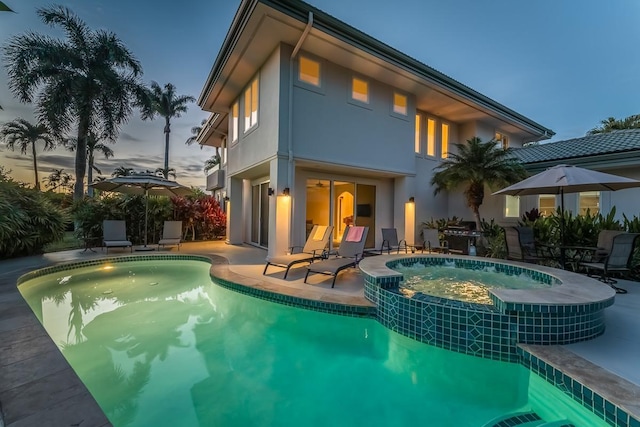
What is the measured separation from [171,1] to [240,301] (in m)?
12.7

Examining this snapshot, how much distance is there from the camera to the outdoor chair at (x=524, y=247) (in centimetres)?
729

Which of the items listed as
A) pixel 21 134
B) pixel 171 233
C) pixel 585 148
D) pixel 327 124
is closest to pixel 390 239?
pixel 327 124

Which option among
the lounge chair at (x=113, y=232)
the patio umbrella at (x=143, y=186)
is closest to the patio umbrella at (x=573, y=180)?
the patio umbrella at (x=143, y=186)

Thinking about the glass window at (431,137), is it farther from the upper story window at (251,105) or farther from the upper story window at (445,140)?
the upper story window at (251,105)

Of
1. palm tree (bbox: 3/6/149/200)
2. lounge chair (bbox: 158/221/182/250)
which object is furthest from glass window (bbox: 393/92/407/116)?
palm tree (bbox: 3/6/149/200)

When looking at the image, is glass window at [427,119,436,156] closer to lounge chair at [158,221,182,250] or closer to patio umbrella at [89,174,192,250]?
patio umbrella at [89,174,192,250]

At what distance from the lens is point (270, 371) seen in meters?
3.67

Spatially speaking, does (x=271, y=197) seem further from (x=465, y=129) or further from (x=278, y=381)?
(x=465, y=129)

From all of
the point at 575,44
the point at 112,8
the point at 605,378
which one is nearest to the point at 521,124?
the point at 575,44

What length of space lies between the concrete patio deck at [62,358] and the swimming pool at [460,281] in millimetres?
1286

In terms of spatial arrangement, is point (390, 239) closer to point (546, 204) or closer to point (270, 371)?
point (546, 204)

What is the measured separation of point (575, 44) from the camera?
19984 mm

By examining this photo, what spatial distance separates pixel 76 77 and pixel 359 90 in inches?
604

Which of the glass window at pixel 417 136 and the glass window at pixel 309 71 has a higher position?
the glass window at pixel 309 71
